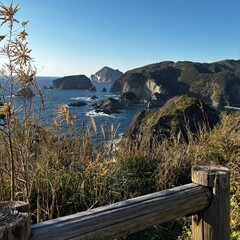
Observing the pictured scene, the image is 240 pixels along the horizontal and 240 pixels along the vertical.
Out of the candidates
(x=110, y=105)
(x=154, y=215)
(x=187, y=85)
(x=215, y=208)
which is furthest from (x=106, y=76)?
(x=154, y=215)

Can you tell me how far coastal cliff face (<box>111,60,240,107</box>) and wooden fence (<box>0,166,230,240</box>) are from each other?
67.1m

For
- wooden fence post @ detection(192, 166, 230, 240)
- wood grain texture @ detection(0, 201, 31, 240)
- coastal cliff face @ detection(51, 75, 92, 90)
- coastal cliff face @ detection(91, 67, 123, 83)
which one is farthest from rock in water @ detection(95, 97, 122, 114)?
coastal cliff face @ detection(91, 67, 123, 83)

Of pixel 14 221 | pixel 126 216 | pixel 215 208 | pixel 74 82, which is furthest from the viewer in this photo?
pixel 74 82

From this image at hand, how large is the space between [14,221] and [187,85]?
8043cm

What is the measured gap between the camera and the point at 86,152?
3.64 metres

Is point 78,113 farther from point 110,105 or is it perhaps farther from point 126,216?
point 110,105

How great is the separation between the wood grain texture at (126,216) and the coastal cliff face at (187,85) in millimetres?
67127

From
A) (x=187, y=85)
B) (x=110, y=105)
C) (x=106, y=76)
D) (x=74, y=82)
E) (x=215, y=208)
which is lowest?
(x=110, y=105)

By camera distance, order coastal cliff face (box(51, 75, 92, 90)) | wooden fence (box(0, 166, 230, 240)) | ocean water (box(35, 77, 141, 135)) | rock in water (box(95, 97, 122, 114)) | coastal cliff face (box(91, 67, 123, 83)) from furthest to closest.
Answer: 1. coastal cliff face (box(91, 67, 123, 83))
2. coastal cliff face (box(51, 75, 92, 90))
3. rock in water (box(95, 97, 122, 114))
4. ocean water (box(35, 77, 141, 135))
5. wooden fence (box(0, 166, 230, 240))

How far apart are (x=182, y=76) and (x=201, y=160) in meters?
83.9

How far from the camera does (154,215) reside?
128 cm

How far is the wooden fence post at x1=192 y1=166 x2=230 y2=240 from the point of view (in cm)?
145

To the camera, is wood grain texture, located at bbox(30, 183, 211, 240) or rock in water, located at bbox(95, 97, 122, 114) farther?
rock in water, located at bbox(95, 97, 122, 114)

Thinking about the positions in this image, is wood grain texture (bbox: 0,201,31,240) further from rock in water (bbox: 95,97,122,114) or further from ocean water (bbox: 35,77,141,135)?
rock in water (bbox: 95,97,122,114)
